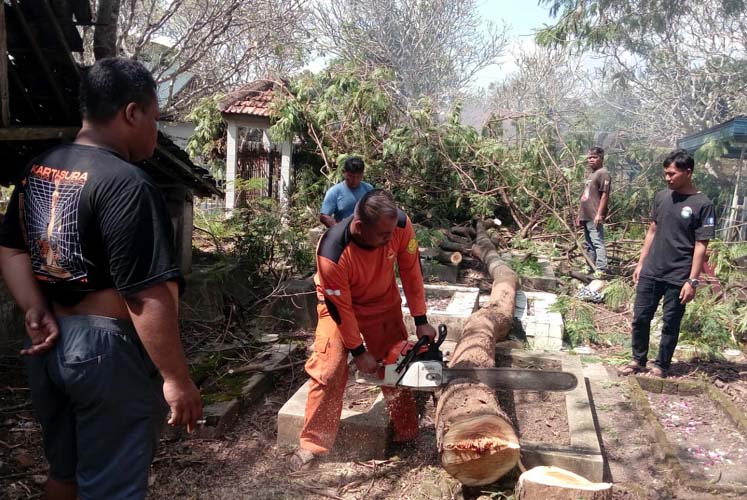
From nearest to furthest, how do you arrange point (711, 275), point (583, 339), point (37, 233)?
point (37, 233), point (583, 339), point (711, 275)

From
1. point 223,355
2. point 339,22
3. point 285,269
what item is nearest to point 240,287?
point 285,269

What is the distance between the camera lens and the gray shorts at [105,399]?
1.82 metres

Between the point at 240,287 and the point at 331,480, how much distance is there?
402cm

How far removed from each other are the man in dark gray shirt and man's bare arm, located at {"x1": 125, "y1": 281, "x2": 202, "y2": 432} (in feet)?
22.7

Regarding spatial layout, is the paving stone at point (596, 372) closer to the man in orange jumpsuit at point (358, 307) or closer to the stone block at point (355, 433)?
the man in orange jumpsuit at point (358, 307)

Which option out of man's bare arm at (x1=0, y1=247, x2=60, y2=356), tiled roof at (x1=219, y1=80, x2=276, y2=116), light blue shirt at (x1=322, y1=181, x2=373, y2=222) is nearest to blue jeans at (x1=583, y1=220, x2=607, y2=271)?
light blue shirt at (x1=322, y1=181, x2=373, y2=222)

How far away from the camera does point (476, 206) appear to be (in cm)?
1064

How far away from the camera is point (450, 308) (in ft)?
19.5

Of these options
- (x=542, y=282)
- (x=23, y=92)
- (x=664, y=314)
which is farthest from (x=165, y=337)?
(x=542, y=282)

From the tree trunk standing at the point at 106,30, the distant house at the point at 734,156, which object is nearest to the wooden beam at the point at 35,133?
the tree trunk standing at the point at 106,30

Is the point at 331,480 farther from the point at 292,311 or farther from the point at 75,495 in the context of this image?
the point at 292,311

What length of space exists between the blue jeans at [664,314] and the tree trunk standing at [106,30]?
5.47 meters

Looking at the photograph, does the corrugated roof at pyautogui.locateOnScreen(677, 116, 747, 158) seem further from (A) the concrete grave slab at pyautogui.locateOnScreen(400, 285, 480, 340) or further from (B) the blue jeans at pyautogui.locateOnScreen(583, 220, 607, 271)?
Answer: (A) the concrete grave slab at pyautogui.locateOnScreen(400, 285, 480, 340)

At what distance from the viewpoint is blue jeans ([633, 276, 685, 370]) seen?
468 centimetres
